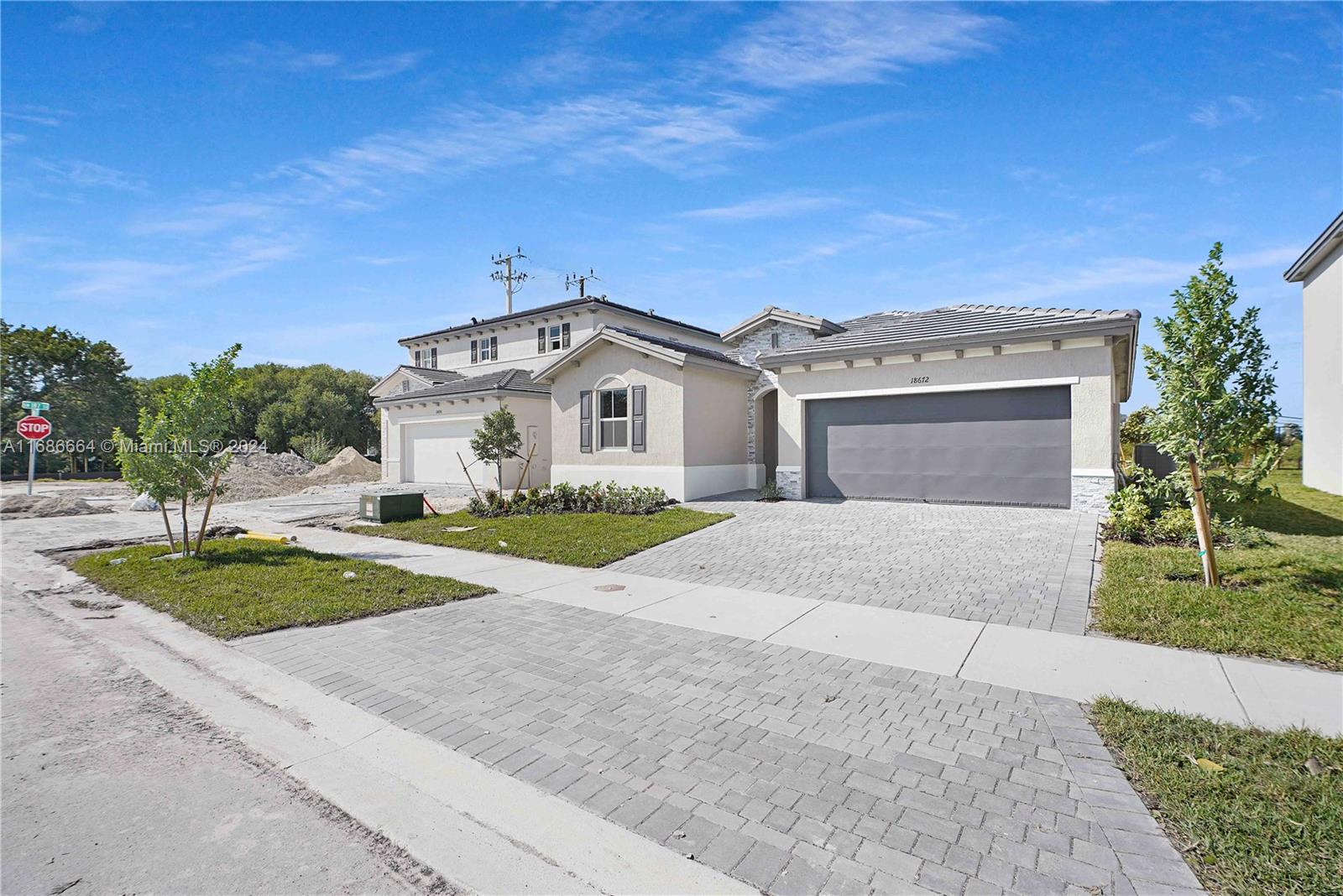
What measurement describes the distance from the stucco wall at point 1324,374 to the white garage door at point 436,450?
25.3m

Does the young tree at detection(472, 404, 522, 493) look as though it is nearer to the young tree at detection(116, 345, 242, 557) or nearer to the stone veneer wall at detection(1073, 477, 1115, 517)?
the young tree at detection(116, 345, 242, 557)

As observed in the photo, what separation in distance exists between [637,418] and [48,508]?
17888 mm

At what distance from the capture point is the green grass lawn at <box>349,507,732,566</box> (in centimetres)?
1031

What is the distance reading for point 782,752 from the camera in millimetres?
3752

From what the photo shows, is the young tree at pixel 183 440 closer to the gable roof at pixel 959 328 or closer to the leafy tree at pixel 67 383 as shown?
the gable roof at pixel 959 328

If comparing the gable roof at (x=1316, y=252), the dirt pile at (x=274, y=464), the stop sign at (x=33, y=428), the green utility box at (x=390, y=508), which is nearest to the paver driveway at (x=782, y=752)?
the green utility box at (x=390, y=508)

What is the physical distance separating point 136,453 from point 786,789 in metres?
11.0

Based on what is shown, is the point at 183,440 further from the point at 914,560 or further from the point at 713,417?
the point at 713,417

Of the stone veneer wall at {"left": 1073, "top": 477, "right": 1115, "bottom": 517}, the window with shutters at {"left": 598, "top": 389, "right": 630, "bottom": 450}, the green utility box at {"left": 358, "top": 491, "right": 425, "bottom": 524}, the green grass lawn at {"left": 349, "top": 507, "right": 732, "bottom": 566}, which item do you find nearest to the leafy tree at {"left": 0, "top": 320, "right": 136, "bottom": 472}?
the green utility box at {"left": 358, "top": 491, "right": 425, "bottom": 524}

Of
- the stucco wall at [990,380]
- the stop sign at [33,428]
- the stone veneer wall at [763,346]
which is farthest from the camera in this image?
the stop sign at [33,428]

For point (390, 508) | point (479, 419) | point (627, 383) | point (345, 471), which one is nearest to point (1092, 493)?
point (627, 383)

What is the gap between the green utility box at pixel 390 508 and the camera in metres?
14.8

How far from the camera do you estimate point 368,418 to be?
4453 cm

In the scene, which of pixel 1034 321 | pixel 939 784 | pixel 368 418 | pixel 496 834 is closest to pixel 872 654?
pixel 939 784
